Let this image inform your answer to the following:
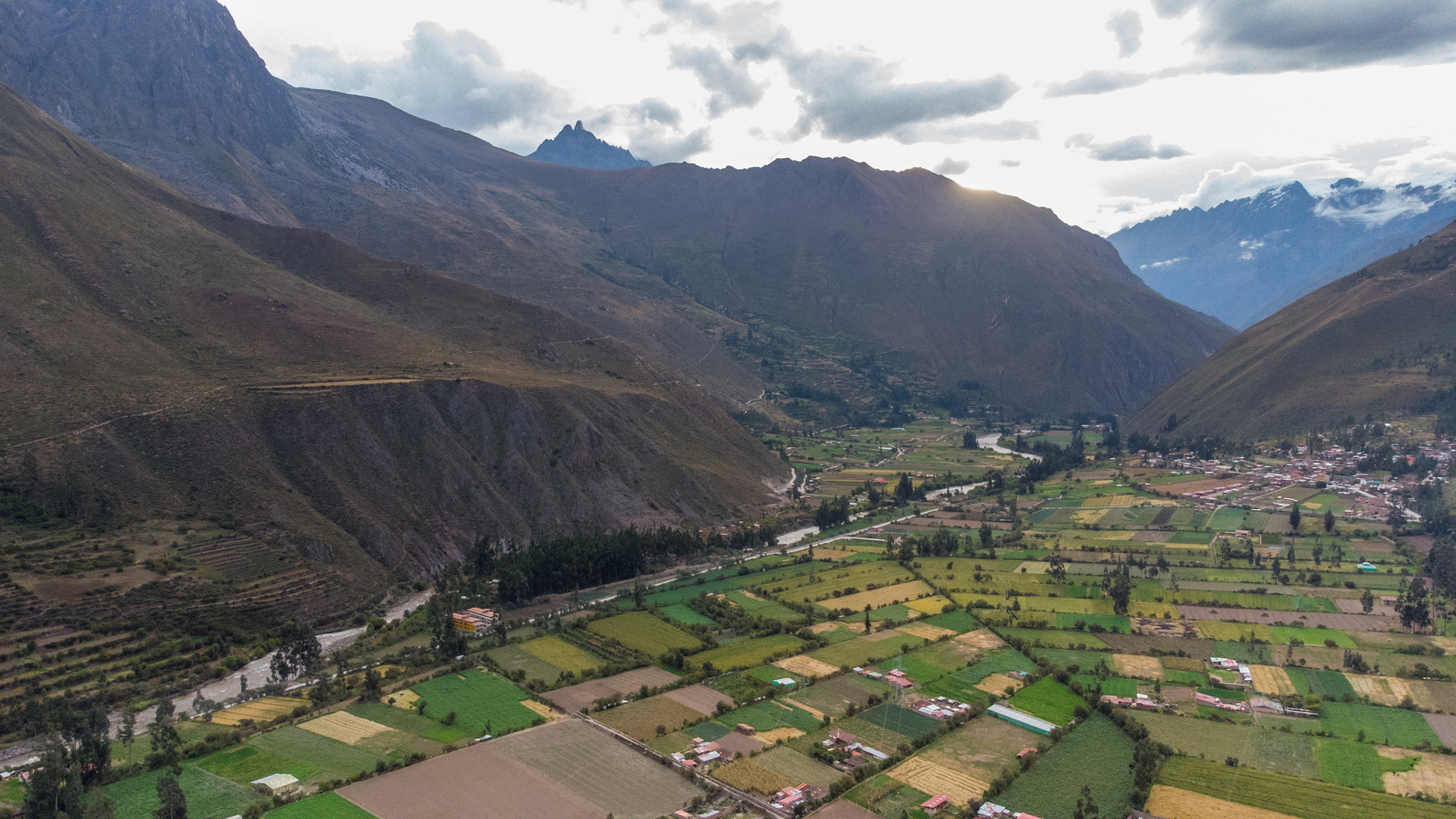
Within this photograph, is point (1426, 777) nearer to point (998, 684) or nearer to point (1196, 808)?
point (1196, 808)

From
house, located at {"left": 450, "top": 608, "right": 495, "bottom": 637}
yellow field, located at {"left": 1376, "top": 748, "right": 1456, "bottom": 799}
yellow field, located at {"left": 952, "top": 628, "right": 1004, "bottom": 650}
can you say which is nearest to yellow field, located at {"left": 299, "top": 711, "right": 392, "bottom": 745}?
house, located at {"left": 450, "top": 608, "right": 495, "bottom": 637}

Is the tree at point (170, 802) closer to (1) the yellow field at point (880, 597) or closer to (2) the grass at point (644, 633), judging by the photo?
(2) the grass at point (644, 633)

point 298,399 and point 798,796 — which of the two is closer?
point 798,796

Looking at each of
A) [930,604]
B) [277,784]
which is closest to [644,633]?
[930,604]

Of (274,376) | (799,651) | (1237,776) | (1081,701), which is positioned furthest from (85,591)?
(1237,776)

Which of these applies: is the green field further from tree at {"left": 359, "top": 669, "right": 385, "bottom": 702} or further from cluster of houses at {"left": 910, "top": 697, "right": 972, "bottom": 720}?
cluster of houses at {"left": 910, "top": 697, "right": 972, "bottom": 720}

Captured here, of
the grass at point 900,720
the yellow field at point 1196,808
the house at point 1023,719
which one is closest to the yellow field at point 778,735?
the grass at point 900,720
